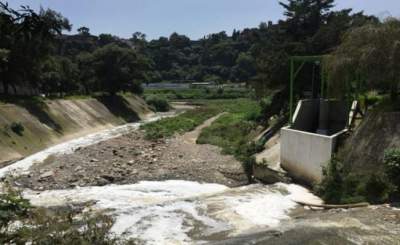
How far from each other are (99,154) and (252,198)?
14583mm

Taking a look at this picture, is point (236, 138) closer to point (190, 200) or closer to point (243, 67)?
point (190, 200)

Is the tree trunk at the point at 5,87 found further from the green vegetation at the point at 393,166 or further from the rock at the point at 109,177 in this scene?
the green vegetation at the point at 393,166

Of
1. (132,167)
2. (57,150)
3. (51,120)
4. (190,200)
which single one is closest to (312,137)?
(190,200)

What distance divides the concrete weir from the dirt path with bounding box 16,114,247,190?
2.81 m

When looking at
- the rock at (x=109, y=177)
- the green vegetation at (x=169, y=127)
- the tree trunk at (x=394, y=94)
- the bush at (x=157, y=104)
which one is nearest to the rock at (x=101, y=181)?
the rock at (x=109, y=177)

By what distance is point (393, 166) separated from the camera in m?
13.1

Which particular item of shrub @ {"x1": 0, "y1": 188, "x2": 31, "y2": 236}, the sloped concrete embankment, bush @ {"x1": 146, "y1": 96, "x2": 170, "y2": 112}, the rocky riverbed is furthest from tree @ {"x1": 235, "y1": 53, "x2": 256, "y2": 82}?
shrub @ {"x1": 0, "y1": 188, "x2": 31, "y2": 236}

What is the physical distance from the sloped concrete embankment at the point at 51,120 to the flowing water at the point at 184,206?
420 inches

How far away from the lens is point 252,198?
55.4 feet

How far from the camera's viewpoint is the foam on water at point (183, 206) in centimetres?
1295

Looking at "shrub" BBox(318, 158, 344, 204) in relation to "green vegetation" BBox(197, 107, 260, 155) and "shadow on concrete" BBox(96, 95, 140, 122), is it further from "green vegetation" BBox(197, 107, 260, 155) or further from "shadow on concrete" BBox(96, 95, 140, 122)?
"shadow on concrete" BBox(96, 95, 140, 122)

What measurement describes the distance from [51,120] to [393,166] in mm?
32604

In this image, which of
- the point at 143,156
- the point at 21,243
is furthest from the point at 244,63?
the point at 21,243

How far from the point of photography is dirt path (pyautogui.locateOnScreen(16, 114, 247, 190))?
2108 centimetres
